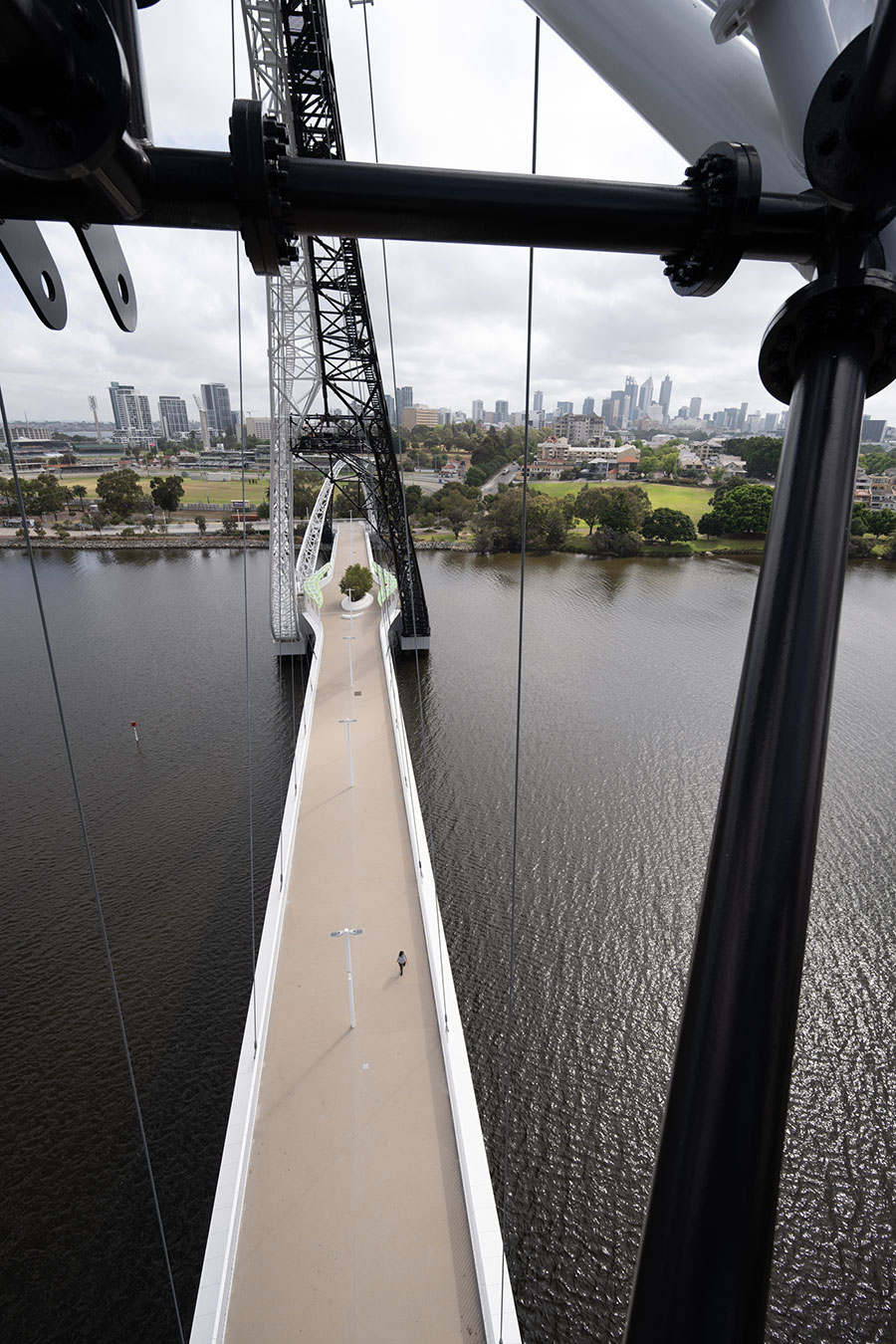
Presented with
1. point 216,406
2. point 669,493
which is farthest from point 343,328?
point 216,406

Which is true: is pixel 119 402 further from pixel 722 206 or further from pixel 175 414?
pixel 722 206

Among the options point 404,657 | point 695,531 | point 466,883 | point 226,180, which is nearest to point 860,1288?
point 466,883

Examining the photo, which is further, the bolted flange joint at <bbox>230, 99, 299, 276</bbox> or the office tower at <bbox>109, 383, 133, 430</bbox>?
the office tower at <bbox>109, 383, 133, 430</bbox>

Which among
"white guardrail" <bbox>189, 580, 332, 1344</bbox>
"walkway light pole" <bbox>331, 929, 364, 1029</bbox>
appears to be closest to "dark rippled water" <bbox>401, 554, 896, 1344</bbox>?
"walkway light pole" <bbox>331, 929, 364, 1029</bbox>

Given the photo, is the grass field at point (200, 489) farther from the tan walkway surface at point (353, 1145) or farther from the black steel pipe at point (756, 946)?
the black steel pipe at point (756, 946)

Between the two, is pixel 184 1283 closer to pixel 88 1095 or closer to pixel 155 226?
pixel 88 1095

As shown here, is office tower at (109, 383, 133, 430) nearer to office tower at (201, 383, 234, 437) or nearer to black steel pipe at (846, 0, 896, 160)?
office tower at (201, 383, 234, 437)
